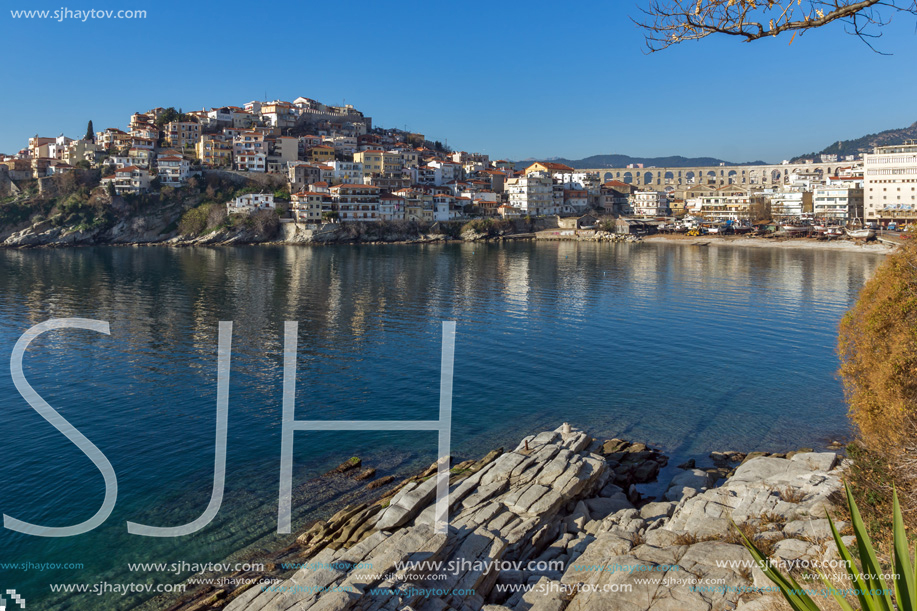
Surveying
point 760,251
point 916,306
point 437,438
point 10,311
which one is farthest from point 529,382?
point 760,251

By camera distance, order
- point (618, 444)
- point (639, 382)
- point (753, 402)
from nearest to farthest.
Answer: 1. point (618, 444)
2. point (753, 402)
3. point (639, 382)

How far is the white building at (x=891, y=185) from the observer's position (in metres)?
89.6

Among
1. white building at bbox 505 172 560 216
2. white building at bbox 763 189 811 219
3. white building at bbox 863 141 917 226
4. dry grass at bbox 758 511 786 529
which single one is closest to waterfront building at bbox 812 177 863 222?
white building at bbox 863 141 917 226

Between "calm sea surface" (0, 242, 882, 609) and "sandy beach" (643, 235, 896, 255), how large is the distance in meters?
32.2

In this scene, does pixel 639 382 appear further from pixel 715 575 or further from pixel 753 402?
pixel 715 575

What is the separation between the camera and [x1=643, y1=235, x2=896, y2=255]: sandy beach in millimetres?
75250

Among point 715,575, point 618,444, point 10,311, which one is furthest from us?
point 10,311

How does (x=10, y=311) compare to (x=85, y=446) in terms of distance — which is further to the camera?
(x=10, y=311)

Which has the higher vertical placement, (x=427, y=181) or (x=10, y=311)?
(x=427, y=181)

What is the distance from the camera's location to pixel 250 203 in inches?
3629

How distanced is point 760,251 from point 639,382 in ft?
217

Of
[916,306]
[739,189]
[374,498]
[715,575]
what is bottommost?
[374,498]

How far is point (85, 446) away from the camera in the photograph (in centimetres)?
1686

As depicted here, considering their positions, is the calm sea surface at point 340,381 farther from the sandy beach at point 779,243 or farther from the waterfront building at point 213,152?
the waterfront building at point 213,152
